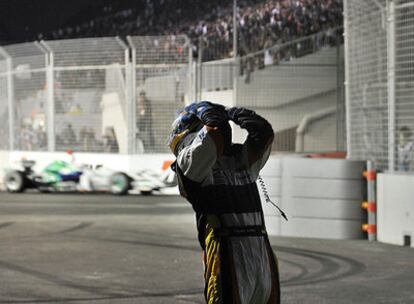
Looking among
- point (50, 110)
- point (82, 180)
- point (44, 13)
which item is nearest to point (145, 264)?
point (82, 180)

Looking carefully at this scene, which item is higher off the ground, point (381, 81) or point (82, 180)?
point (381, 81)

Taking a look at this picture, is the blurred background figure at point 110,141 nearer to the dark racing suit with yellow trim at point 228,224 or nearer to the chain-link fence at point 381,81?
the chain-link fence at point 381,81

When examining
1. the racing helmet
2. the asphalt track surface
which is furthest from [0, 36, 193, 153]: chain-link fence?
the racing helmet

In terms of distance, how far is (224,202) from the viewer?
4.28 m

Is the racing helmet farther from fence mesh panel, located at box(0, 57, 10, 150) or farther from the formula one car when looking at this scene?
fence mesh panel, located at box(0, 57, 10, 150)

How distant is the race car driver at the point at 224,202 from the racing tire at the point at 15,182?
16.3 m

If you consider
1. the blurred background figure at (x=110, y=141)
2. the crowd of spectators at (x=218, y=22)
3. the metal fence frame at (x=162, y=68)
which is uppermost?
the crowd of spectators at (x=218, y=22)

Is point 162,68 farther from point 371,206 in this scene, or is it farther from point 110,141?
point 371,206

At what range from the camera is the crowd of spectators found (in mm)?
26031

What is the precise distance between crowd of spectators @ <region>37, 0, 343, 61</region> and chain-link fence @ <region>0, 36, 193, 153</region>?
1666 millimetres

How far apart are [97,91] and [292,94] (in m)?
4.83

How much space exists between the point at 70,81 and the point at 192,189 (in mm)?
18164

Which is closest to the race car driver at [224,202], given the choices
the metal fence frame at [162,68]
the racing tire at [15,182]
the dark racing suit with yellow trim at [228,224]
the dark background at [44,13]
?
the dark racing suit with yellow trim at [228,224]

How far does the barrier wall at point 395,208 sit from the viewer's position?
1092 centimetres
